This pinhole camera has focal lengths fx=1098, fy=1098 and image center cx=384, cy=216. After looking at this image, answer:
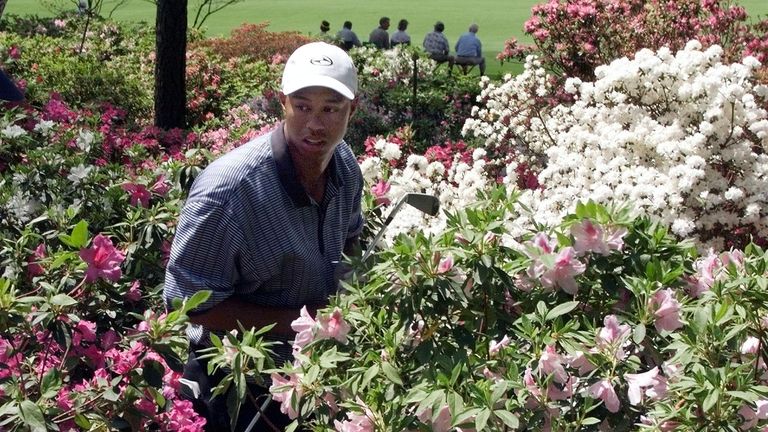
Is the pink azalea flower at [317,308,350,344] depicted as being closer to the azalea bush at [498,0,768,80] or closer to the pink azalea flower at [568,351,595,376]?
the pink azalea flower at [568,351,595,376]

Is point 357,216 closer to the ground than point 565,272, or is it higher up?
closer to the ground

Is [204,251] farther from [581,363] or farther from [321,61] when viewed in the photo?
[581,363]

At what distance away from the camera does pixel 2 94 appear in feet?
10.6

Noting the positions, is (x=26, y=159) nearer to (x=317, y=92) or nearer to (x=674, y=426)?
(x=317, y=92)

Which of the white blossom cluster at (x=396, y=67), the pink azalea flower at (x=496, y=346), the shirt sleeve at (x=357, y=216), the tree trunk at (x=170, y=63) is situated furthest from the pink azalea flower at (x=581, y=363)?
the white blossom cluster at (x=396, y=67)

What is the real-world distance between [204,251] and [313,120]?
0.43 metres

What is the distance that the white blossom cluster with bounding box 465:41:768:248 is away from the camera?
180 inches

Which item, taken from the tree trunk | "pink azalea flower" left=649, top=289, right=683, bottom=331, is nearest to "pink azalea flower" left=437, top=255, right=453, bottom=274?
"pink azalea flower" left=649, top=289, right=683, bottom=331

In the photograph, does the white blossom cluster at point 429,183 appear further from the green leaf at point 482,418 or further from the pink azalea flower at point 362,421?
the green leaf at point 482,418

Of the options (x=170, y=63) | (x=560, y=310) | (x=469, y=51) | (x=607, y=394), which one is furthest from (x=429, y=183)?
(x=469, y=51)

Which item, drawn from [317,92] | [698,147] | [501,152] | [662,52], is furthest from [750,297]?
[501,152]

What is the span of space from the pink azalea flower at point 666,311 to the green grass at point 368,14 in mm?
21707

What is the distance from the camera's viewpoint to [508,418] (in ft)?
6.63

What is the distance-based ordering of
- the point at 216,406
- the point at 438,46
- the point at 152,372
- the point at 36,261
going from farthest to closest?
the point at 438,46 → the point at 36,261 → the point at 216,406 → the point at 152,372
